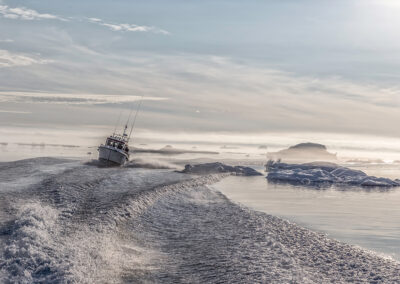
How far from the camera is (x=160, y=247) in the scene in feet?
54.1

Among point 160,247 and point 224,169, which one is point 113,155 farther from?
point 160,247

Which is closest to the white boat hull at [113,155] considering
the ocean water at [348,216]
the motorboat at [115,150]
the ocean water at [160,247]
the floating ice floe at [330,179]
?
the motorboat at [115,150]

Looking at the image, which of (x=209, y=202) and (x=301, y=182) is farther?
(x=301, y=182)

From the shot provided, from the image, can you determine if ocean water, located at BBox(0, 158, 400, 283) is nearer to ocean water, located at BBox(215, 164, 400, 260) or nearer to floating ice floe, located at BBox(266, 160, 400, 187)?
ocean water, located at BBox(215, 164, 400, 260)

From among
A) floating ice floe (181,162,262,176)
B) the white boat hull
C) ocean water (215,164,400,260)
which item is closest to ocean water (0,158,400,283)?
ocean water (215,164,400,260)

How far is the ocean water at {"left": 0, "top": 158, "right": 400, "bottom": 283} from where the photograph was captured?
473 inches

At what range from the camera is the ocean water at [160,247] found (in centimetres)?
1202

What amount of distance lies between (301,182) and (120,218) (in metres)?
38.1

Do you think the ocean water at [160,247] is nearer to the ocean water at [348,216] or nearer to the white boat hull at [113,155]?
the ocean water at [348,216]

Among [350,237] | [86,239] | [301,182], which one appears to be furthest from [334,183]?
[86,239]

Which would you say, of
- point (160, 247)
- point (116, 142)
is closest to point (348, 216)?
point (160, 247)

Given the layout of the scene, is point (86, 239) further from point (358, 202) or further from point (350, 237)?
point (358, 202)

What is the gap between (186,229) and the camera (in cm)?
1969

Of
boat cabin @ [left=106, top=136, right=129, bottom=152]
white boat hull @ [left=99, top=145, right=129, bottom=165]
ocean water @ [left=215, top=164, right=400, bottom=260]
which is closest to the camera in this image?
ocean water @ [left=215, top=164, right=400, bottom=260]
